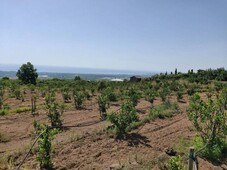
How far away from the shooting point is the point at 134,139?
10.0 m

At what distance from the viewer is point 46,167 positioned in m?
7.93

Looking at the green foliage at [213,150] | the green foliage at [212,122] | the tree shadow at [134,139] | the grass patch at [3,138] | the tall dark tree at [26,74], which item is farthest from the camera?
the tall dark tree at [26,74]

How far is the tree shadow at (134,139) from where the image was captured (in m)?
9.55

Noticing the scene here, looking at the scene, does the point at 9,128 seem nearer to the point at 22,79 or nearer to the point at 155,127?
the point at 155,127

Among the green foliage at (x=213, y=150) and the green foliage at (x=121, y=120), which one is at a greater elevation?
the green foliage at (x=121, y=120)

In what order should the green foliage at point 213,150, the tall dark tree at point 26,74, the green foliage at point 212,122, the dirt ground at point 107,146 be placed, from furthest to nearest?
the tall dark tree at point 26,74 < the green foliage at point 212,122 < the green foliage at point 213,150 < the dirt ground at point 107,146

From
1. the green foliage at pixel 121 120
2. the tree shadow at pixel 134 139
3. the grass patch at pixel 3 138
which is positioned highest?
the green foliage at pixel 121 120

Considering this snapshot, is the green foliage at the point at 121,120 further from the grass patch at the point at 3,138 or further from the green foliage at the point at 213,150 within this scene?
the grass patch at the point at 3,138

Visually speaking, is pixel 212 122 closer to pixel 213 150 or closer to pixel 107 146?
pixel 213 150

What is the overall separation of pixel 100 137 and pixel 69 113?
669 cm

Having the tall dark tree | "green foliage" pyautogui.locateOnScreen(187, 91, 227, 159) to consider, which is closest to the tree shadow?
"green foliage" pyautogui.locateOnScreen(187, 91, 227, 159)

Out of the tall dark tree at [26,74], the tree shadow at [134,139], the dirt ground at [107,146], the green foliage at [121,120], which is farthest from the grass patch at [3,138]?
the tall dark tree at [26,74]

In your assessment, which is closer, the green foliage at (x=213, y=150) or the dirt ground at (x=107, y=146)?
the dirt ground at (x=107, y=146)

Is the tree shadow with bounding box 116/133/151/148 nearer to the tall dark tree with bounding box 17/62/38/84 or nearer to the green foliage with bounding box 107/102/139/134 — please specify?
the green foliage with bounding box 107/102/139/134
